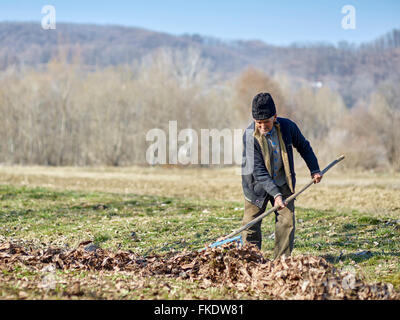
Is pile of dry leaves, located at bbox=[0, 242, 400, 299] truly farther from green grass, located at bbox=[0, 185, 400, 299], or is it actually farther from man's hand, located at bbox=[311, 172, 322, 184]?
man's hand, located at bbox=[311, 172, 322, 184]

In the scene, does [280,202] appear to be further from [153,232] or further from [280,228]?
[153,232]

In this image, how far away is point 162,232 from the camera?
30.3 feet

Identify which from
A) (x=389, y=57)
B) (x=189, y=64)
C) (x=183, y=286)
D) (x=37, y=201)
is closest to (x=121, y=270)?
(x=183, y=286)

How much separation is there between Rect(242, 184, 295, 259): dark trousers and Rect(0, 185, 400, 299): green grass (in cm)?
95

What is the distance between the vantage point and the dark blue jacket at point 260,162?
6.35 meters

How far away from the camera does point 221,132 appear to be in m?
45.1

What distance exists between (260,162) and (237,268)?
1465mm

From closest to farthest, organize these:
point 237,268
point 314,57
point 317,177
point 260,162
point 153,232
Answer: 1. point 237,268
2. point 260,162
3. point 317,177
4. point 153,232
5. point 314,57

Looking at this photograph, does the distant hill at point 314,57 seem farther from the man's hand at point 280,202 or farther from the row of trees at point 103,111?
the man's hand at point 280,202

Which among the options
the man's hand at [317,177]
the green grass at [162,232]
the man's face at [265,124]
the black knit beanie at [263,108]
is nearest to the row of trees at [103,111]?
the green grass at [162,232]

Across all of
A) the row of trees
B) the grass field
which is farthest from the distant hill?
the grass field

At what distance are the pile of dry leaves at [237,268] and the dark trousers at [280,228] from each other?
0.41m

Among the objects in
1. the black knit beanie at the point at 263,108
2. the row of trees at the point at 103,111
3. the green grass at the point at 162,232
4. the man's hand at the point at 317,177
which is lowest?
the green grass at the point at 162,232

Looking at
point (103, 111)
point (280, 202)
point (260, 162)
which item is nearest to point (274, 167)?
point (260, 162)
